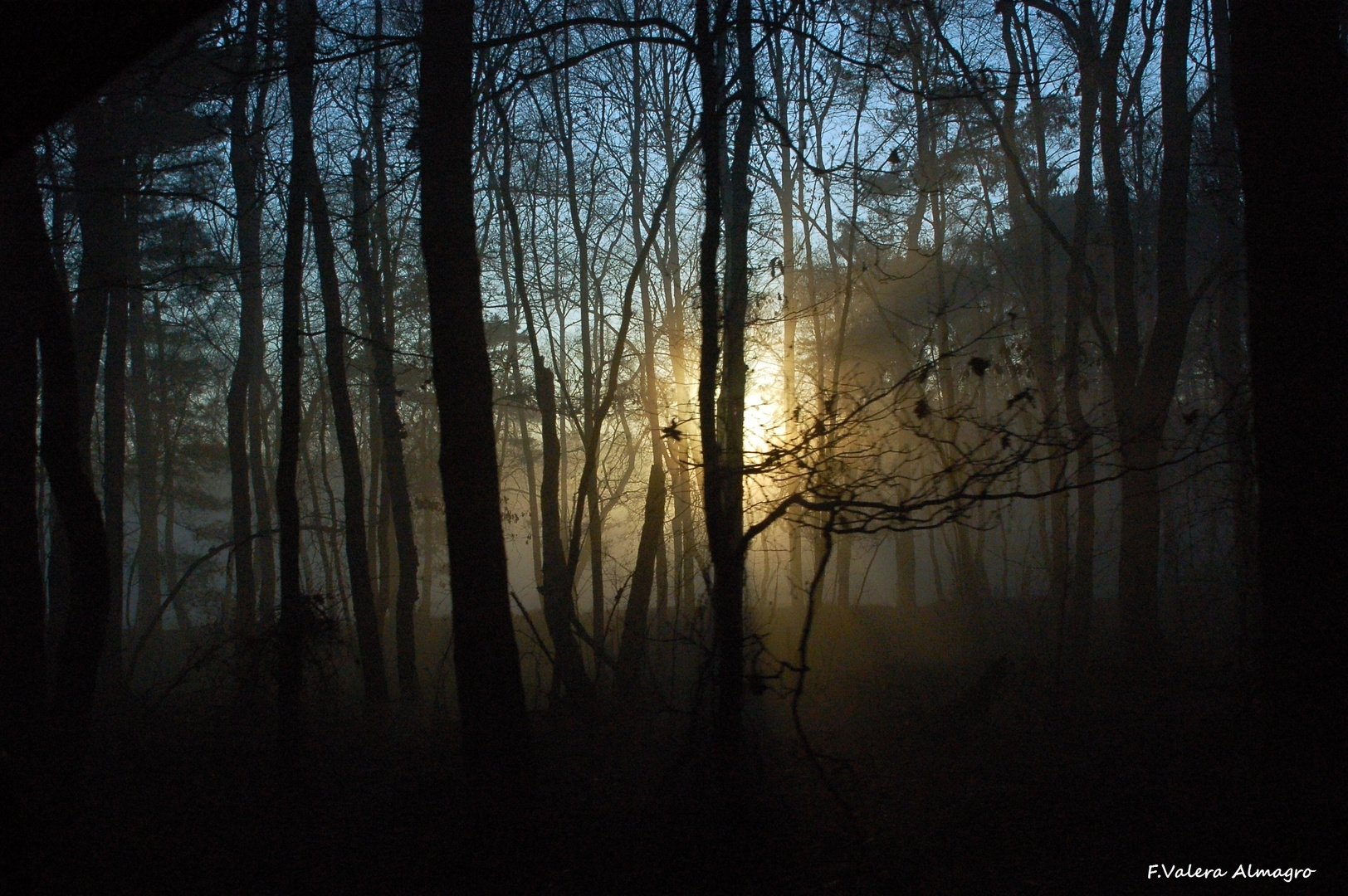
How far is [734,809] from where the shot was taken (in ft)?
18.1

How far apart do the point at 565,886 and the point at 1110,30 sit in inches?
511

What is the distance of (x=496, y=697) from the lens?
647 centimetres

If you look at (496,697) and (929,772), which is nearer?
(496,697)

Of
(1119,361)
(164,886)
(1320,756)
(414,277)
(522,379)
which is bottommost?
(164,886)

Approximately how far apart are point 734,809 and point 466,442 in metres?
3.32

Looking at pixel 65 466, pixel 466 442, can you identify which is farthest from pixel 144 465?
pixel 466 442

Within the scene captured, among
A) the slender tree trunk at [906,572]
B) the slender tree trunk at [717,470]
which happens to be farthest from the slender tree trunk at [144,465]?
the slender tree trunk at [717,470]

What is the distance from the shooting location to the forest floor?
5.51 meters

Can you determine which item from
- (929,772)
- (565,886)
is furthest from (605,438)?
(565,886)

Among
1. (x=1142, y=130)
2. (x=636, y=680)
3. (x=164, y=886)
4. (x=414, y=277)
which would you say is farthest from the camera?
(x=414, y=277)

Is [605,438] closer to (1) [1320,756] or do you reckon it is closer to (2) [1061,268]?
(2) [1061,268]

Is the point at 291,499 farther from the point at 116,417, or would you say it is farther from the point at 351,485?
the point at 116,417

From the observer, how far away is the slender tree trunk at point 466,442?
646cm

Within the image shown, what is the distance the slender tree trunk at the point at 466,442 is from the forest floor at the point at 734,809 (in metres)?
0.69
